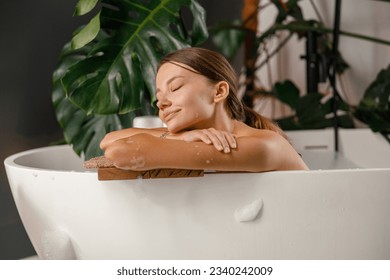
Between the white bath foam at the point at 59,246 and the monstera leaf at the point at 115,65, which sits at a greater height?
the monstera leaf at the point at 115,65

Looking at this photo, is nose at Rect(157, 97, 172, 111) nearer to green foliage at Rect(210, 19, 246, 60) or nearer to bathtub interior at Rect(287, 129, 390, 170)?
bathtub interior at Rect(287, 129, 390, 170)

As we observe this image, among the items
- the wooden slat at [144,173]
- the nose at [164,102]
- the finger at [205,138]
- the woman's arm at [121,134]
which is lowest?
the wooden slat at [144,173]

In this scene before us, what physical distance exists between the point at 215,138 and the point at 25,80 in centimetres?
67

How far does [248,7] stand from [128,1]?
74 centimetres

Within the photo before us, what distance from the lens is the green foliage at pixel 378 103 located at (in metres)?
1.54

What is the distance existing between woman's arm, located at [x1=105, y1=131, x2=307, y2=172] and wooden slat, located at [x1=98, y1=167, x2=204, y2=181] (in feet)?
0.06

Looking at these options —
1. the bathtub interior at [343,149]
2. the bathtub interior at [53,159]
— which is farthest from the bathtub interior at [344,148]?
the bathtub interior at [53,159]

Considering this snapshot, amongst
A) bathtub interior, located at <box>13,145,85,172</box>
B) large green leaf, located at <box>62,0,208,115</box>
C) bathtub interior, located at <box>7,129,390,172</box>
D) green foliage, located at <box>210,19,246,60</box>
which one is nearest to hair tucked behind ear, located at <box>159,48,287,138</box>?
large green leaf, located at <box>62,0,208,115</box>

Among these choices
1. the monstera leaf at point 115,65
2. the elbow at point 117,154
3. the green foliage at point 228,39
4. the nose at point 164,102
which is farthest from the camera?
the green foliage at point 228,39

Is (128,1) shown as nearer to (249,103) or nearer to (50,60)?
(50,60)

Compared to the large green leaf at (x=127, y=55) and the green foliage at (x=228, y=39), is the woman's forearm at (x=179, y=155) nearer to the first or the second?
the large green leaf at (x=127, y=55)

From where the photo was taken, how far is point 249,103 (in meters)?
1.88

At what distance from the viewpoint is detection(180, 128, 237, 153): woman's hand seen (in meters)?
0.88
